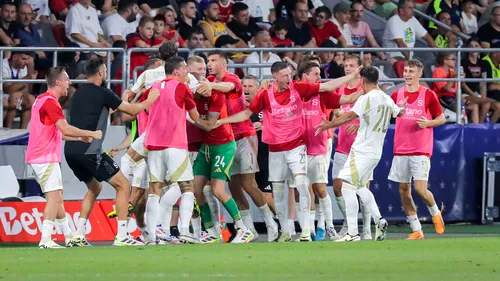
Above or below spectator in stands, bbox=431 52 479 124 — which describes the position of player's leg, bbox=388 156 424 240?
below

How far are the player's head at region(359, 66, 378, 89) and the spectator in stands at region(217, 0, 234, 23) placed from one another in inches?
320

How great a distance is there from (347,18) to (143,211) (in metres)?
9.58

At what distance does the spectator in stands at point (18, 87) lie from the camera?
19.7 meters

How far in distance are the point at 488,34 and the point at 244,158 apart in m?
10.5

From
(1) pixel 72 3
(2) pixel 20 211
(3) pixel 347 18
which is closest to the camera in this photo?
(2) pixel 20 211

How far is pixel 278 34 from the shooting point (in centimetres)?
2319

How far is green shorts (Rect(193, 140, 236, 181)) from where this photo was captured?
1627cm

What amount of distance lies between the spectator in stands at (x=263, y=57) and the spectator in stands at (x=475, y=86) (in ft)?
12.8

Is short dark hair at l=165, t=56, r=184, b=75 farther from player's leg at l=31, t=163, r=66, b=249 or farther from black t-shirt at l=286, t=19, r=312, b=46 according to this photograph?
black t-shirt at l=286, t=19, r=312, b=46

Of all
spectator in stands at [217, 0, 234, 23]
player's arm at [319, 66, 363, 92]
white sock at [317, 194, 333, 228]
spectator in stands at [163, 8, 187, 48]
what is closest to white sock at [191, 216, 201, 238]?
white sock at [317, 194, 333, 228]

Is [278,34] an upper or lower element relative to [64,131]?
upper

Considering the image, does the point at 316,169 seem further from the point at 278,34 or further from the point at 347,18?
the point at 347,18

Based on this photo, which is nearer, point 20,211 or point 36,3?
point 20,211

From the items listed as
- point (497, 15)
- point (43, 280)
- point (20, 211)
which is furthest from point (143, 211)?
point (497, 15)
